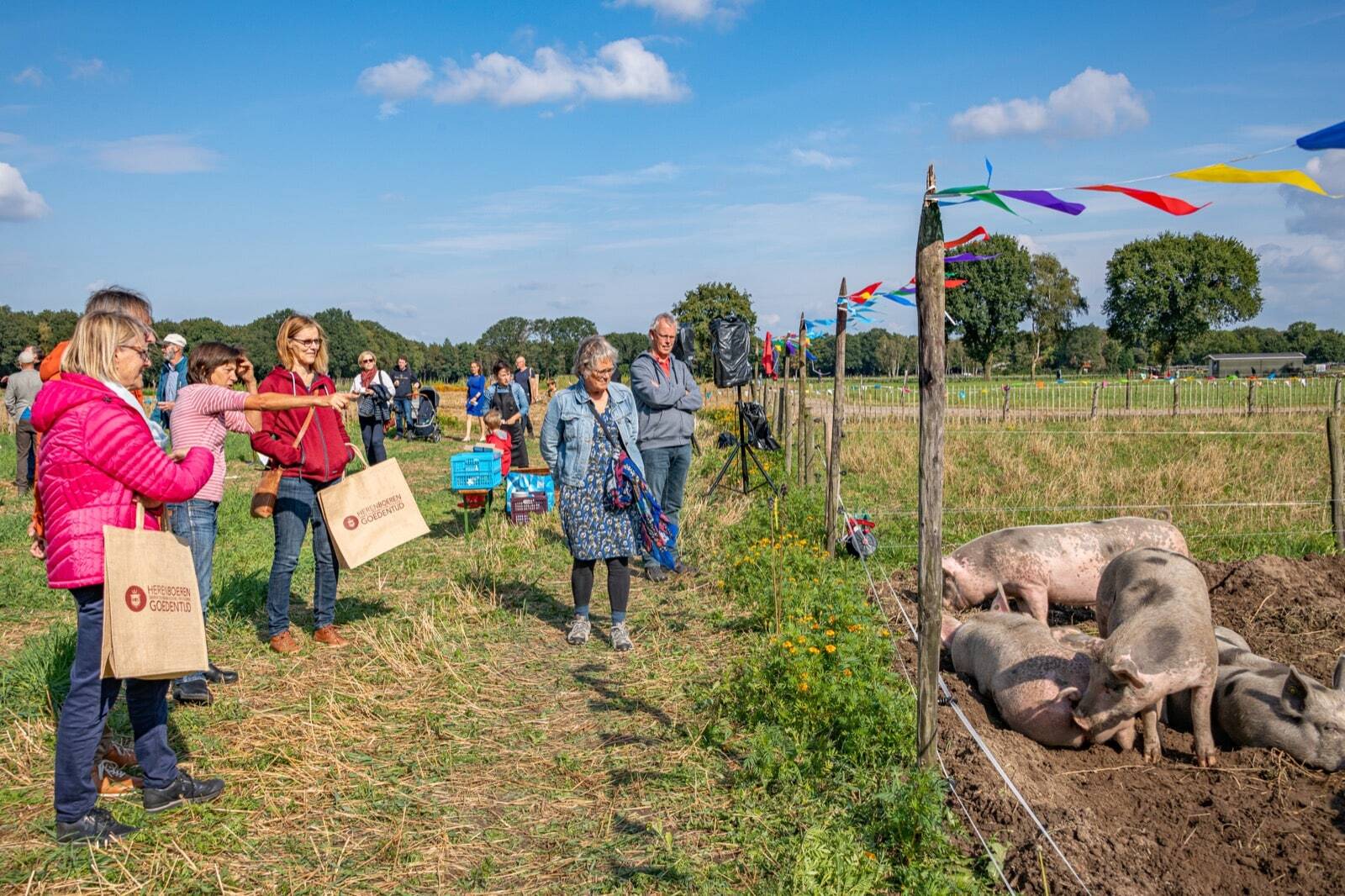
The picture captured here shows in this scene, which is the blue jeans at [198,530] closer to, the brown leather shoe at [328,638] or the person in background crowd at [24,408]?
the brown leather shoe at [328,638]

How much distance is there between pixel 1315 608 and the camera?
19.2 feet

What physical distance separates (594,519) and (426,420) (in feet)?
50.2

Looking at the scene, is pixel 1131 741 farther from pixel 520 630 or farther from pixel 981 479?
pixel 981 479

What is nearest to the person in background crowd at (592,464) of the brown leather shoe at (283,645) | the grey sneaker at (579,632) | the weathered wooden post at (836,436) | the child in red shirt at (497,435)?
the grey sneaker at (579,632)

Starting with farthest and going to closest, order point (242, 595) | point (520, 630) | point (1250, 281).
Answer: point (1250, 281)
point (242, 595)
point (520, 630)

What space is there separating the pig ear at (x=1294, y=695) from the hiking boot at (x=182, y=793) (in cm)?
484

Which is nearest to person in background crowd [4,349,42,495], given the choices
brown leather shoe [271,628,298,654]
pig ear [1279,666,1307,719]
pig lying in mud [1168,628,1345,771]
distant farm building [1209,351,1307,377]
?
brown leather shoe [271,628,298,654]

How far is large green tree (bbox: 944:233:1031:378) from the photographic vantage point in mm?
57156

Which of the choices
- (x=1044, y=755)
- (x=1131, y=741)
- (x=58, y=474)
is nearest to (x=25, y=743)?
(x=58, y=474)

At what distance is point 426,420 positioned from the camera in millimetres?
19781

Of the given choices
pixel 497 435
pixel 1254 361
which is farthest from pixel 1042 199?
pixel 1254 361

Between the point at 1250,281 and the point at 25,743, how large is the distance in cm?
6229

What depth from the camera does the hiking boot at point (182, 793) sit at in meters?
3.52

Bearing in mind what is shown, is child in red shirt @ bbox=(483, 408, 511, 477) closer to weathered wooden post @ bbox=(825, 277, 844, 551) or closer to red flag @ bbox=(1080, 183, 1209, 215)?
weathered wooden post @ bbox=(825, 277, 844, 551)
